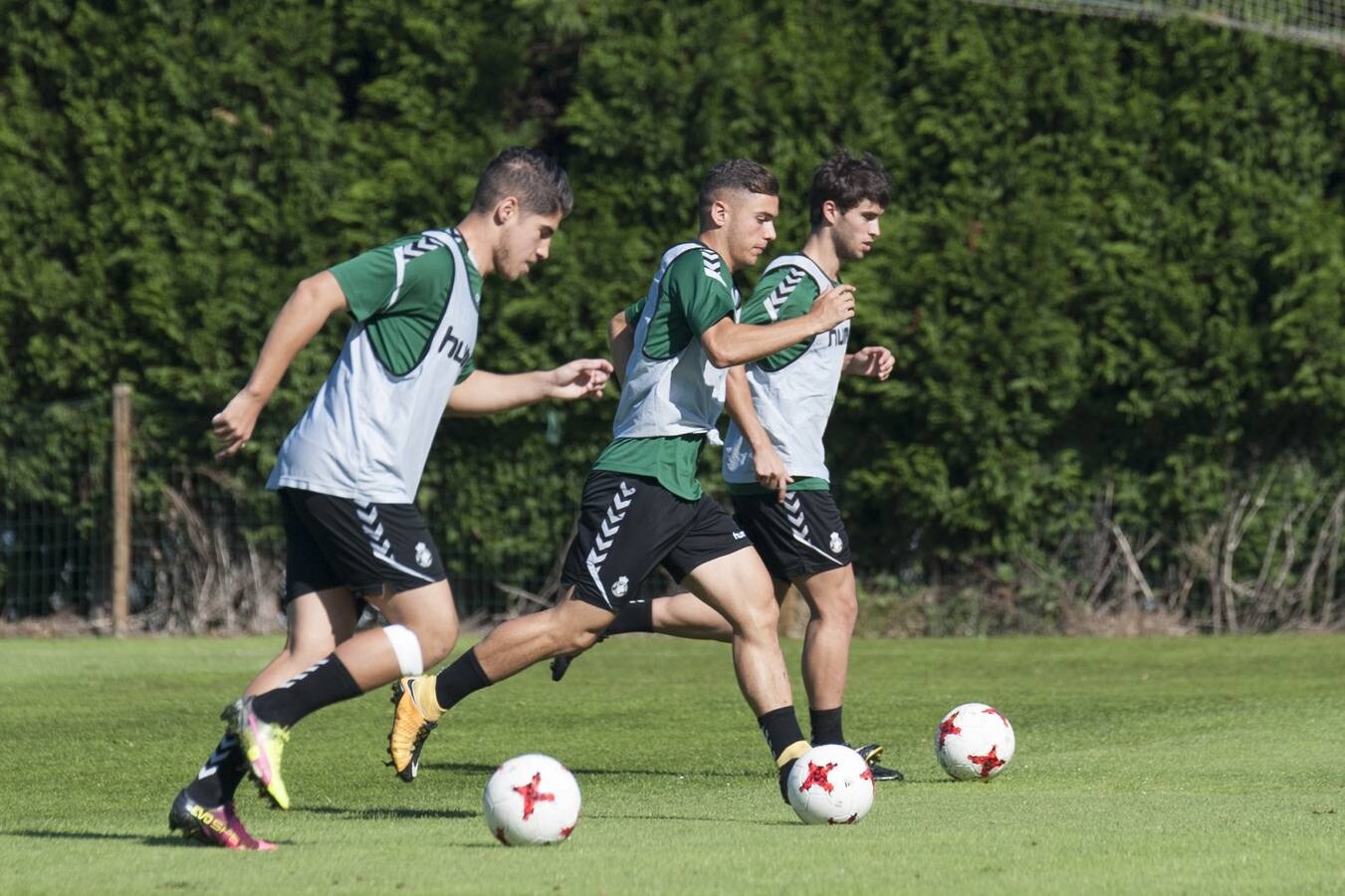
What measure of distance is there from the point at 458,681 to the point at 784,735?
1036mm

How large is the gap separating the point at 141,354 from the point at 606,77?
4101 mm

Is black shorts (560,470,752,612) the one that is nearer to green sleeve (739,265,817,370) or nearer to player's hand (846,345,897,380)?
green sleeve (739,265,817,370)

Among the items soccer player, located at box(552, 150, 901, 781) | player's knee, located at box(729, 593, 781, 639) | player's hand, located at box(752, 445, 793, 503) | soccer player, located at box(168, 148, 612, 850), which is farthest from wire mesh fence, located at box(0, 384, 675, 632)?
soccer player, located at box(168, 148, 612, 850)

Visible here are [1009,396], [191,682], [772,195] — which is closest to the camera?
[772,195]

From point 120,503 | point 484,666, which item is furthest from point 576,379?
point 120,503

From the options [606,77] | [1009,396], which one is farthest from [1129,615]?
[606,77]

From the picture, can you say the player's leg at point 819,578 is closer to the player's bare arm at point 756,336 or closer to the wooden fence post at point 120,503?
the player's bare arm at point 756,336

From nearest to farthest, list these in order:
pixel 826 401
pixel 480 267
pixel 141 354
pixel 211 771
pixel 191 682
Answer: pixel 211 771
pixel 480 267
pixel 826 401
pixel 191 682
pixel 141 354

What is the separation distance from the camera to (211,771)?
482 centimetres

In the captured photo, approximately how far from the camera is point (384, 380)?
5062mm

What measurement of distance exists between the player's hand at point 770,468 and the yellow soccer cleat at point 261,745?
2199 mm

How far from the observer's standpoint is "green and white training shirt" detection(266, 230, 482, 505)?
4.98 m

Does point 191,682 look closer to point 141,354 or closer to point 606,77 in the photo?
point 141,354

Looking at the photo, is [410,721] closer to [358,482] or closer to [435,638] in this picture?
[435,638]
